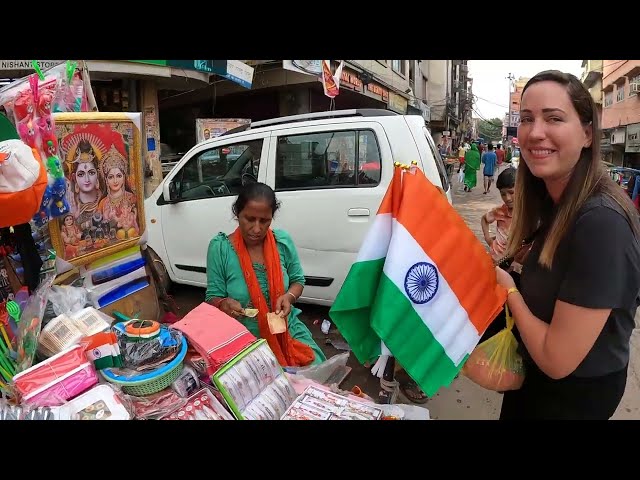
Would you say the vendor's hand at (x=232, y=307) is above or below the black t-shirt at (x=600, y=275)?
below

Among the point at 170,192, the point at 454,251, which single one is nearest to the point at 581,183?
the point at 454,251

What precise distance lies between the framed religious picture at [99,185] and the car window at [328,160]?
64.3 inches

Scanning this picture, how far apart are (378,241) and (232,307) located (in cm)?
118

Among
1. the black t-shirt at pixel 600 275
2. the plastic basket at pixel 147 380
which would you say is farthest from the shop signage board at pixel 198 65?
the black t-shirt at pixel 600 275

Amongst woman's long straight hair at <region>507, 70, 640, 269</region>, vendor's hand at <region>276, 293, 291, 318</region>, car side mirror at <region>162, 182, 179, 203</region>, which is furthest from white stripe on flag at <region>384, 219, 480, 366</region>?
car side mirror at <region>162, 182, 179, 203</region>

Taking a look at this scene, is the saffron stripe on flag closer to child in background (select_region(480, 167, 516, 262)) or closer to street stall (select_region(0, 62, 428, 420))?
street stall (select_region(0, 62, 428, 420))

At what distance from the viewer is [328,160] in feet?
13.4

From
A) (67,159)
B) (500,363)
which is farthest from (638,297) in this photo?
(67,159)

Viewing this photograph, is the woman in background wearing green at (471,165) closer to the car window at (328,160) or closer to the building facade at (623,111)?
the building facade at (623,111)

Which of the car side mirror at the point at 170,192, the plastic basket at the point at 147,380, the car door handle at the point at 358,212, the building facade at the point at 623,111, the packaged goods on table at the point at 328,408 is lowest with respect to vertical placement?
the packaged goods on table at the point at 328,408

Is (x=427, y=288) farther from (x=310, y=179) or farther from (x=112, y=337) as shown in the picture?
(x=310, y=179)

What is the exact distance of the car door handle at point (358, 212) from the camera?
3.86m

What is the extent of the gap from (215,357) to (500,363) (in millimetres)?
1015

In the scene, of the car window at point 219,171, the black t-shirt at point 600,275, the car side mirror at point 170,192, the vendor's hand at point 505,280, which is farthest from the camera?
the car side mirror at point 170,192
